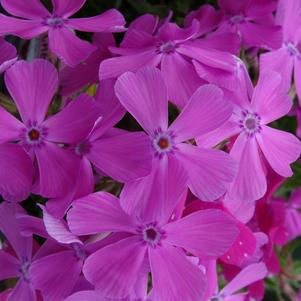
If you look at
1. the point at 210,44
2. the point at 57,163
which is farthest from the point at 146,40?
the point at 57,163

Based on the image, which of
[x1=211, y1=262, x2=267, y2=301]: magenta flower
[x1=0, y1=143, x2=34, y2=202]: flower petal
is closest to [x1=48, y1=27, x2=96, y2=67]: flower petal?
[x1=0, y1=143, x2=34, y2=202]: flower petal

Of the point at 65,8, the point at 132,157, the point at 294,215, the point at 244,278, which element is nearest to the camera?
the point at 132,157

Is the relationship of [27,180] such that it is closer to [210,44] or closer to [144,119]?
[144,119]

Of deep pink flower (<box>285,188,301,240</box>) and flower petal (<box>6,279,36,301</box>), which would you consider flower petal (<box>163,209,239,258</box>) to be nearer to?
flower petal (<box>6,279,36,301</box>)

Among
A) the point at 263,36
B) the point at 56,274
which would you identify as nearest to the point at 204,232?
the point at 56,274

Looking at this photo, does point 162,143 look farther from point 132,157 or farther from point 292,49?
point 292,49

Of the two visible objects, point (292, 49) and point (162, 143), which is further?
point (292, 49)
